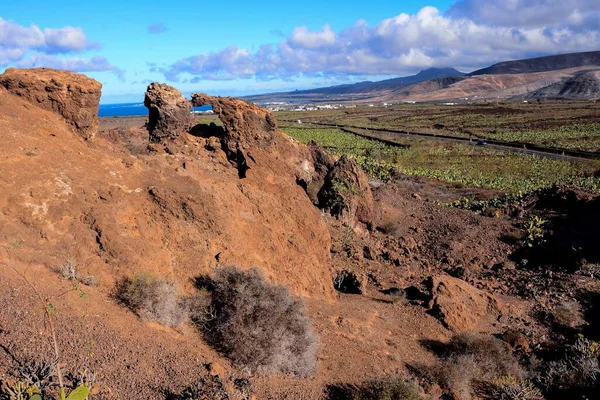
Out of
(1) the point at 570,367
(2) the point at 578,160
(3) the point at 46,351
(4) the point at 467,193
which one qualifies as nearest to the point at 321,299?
(1) the point at 570,367

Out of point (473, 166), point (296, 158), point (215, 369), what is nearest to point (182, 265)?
point (215, 369)

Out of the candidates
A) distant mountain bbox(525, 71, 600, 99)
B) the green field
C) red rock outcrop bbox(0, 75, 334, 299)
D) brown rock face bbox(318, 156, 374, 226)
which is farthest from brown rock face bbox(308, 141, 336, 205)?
distant mountain bbox(525, 71, 600, 99)

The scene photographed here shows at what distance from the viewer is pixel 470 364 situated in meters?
8.64

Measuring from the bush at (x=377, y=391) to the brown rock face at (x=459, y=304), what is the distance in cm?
364

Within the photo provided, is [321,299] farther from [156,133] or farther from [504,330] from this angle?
[156,133]

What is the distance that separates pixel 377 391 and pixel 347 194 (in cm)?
1004

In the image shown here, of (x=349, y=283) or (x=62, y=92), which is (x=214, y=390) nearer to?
(x=349, y=283)

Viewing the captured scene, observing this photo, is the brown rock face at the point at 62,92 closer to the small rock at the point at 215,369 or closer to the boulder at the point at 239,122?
the boulder at the point at 239,122

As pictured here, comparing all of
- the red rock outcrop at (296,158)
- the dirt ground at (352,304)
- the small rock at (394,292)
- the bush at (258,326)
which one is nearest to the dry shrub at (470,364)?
the dirt ground at (352,304)

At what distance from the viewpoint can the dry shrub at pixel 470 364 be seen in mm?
8141

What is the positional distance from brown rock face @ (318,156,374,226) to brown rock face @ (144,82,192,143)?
5869mm

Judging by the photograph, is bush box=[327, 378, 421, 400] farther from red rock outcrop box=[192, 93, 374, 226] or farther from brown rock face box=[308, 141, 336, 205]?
brown rock face box=[308, 141, 336, 205]

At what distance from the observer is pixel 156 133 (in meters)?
14.2

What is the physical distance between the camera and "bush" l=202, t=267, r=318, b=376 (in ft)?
23.9
